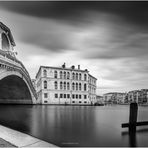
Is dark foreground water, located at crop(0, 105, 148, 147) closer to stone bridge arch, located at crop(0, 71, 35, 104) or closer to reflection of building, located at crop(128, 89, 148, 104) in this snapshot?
stone bridge arch, located at crop(0, 71, 35, 104)

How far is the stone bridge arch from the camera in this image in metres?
25.8

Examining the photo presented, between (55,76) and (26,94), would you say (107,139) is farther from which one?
(55,76)

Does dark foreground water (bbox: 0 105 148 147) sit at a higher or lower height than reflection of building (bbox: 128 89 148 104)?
higher

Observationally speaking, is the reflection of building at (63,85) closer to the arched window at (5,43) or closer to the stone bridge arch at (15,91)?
the stone bridge arch at (15,91)

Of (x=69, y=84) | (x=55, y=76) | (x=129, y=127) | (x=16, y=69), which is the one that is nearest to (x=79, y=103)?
(x=69, y=84)

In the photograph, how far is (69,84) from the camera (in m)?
48.9

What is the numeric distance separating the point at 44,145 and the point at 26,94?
102 ft

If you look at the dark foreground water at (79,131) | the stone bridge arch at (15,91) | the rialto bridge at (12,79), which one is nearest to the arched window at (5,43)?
the rialto bridge at (12,79)

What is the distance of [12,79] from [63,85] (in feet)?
80.2

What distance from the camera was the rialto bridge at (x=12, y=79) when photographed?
18.1m

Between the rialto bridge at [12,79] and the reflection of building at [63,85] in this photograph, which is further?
the reflection of building at [63,85]

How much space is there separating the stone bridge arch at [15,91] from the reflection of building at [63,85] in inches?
354

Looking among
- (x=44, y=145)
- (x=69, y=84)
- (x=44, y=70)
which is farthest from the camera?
(x=69, y=84)

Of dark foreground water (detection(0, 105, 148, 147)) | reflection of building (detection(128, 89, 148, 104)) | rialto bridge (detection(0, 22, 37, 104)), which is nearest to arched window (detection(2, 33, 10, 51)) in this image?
rialto bridge (detection(0, 22, 37, 104))
